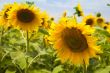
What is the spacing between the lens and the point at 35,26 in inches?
172

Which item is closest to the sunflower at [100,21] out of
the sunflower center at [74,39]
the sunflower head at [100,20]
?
the sunflower head at [100,20]

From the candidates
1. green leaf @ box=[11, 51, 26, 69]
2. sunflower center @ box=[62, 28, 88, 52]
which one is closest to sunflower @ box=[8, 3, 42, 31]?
green leaf @ box=[11, 51, 26, 69]

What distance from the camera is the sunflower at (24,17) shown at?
14.0 feet

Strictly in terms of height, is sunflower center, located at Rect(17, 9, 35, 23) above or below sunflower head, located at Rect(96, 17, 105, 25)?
above

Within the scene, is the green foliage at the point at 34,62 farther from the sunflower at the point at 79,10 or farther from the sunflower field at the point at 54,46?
the sunflower at the point at 79,10

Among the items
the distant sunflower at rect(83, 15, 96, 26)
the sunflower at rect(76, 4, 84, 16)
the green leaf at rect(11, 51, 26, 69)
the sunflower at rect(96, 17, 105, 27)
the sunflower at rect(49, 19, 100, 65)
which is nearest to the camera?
the sunflower at rect(49, 19, 100, 65)

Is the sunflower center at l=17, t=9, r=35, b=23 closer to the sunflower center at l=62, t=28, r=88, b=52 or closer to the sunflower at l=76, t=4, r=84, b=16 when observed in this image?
the sunflower center at l=62, t=28, r=88, b=52

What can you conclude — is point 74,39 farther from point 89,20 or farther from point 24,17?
point 89,20

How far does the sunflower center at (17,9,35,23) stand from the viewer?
4289mm

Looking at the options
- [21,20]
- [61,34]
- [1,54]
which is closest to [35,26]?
[21,20]

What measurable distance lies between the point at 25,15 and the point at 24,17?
0.03 meters

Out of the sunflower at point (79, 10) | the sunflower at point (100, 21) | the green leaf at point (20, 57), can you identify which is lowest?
the sunflower at point (100, 21)

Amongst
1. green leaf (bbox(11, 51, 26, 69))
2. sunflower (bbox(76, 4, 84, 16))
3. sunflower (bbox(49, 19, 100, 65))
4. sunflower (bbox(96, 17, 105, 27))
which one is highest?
sunflower (bbox(49, 19, 100, 65))

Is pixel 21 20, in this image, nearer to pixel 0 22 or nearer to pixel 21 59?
pixel 21 59
